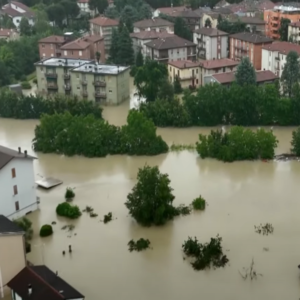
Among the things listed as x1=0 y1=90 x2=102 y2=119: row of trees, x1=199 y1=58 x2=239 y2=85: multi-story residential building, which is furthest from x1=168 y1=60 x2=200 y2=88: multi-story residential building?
x1=0 y1=90 x2=102 y2=119: row of trees

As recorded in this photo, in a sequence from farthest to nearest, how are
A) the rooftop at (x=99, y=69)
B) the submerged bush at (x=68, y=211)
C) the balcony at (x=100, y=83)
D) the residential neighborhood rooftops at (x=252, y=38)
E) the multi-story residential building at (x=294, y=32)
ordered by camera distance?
the multi-story residential building at (x=294, y=32) → the residential neighborhood rooftops at (x=252, y=38) → the rooftop at (x=99, y=69) → the balcony at (x=100, y=83) → the submerged bush at (x=68, y=211)

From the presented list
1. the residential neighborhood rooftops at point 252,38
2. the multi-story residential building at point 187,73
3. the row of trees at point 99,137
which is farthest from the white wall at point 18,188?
the residential neighborhood rooftops at point 252,38

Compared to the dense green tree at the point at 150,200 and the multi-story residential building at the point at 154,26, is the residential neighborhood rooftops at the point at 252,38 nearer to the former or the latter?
the multi-story residential building at the point at 154,26

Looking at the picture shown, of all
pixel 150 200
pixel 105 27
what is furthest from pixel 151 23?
pixel 150 200

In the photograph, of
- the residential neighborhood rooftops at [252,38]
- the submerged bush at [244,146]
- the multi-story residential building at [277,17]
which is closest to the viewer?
the submerged bush at [244,146]

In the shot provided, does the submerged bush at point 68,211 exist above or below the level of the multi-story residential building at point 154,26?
below

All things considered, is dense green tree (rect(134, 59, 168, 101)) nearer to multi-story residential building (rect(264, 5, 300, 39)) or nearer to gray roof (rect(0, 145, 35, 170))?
gray roof (rect(0, 145, 35, 170))

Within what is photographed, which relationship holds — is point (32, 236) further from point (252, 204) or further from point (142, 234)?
point (252, 204)
